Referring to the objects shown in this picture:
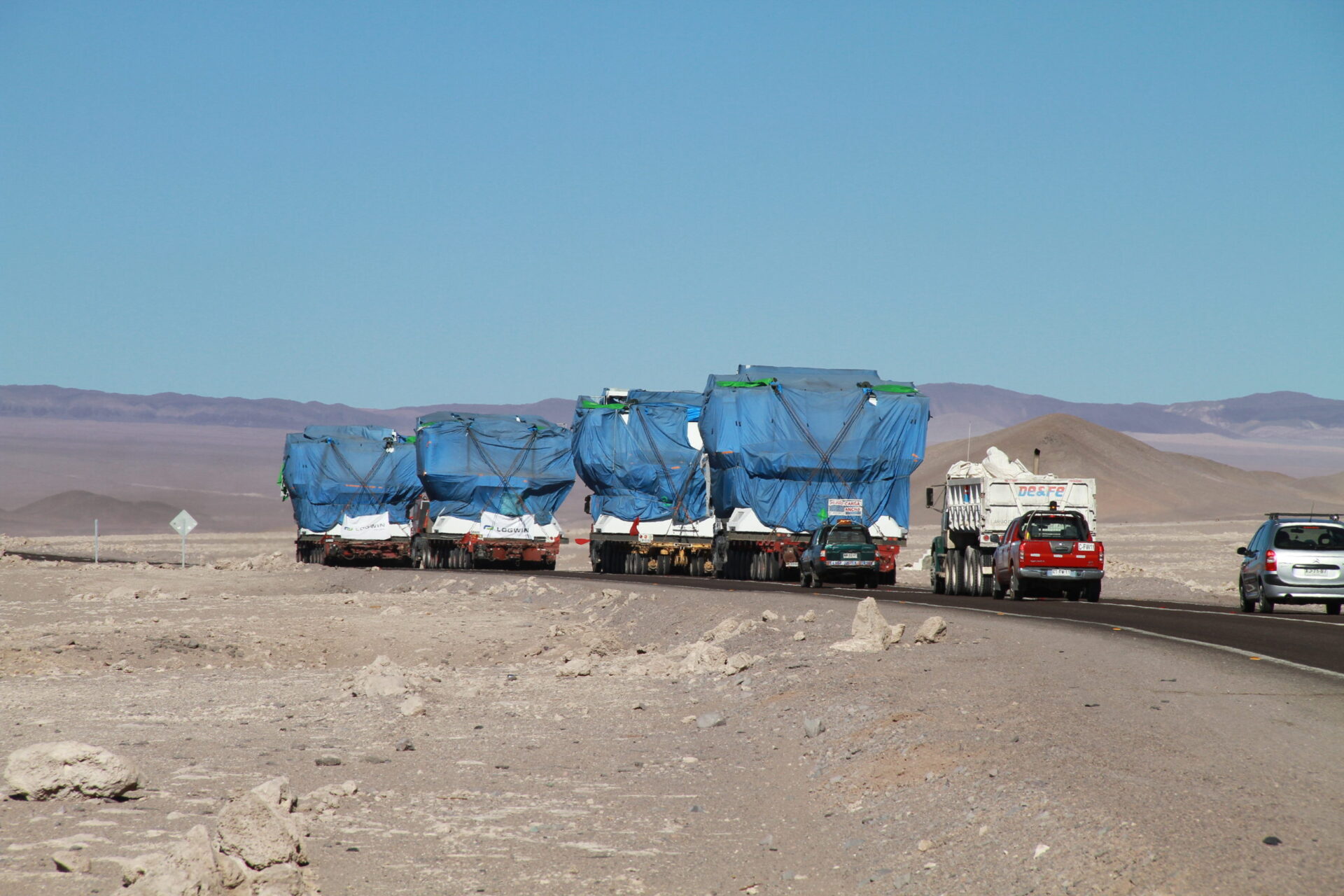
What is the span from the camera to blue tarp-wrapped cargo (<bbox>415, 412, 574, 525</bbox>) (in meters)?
49.9

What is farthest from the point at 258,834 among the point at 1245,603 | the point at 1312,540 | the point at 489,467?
the point at 489,467

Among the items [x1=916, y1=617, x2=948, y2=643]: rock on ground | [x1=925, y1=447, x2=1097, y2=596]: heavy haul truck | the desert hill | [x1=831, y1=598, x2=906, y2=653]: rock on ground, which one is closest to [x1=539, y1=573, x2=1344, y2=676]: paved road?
[x1=925, y1=447, x2=1097, y2=596]: heavy haul truck

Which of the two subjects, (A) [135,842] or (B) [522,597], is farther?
(B) [522,597]

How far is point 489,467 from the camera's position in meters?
50.1

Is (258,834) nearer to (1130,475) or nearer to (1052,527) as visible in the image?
(1052,527)

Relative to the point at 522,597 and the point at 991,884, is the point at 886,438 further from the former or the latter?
the point at 991,884

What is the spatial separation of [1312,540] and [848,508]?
14.5 meters

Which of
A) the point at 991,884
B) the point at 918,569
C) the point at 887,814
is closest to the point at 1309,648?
the point at 887,814

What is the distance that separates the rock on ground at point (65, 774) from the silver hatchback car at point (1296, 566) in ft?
64.0

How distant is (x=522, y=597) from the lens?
36.2 metres

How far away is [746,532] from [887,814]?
102 feet

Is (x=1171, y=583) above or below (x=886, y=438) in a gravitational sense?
below

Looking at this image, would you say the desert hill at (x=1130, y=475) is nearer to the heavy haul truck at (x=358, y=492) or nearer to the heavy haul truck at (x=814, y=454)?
the heavy haul truck at (x=358, y=492)

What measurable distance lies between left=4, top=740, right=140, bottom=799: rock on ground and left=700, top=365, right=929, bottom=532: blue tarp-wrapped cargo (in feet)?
98.9
